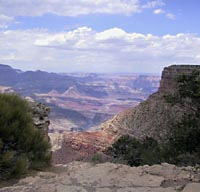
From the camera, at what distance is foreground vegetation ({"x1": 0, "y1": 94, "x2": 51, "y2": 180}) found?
824 centimetres

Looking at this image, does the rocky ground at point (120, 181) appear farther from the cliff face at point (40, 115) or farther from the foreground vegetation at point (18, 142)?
the cliff face at point (40, 115)

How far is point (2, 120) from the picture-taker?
342 inches

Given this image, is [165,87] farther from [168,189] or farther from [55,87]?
[55,87]

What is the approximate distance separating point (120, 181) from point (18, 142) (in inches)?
110

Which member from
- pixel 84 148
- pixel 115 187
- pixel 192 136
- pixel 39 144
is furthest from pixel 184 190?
pixel 84 148

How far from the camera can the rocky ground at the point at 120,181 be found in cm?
657

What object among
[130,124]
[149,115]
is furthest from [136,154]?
[130,124]

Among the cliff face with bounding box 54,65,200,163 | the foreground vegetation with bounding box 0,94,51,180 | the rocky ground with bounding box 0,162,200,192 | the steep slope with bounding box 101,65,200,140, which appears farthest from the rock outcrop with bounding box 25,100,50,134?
the cliff face with bounding box 54,65,200,163

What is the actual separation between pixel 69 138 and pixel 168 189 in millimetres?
48708

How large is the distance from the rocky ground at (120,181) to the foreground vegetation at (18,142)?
62 centimetres

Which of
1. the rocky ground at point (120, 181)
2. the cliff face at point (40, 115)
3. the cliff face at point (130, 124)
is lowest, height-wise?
the cliff face at point (130, 124)

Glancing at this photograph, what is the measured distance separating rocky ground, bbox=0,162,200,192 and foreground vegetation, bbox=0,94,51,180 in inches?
24.6

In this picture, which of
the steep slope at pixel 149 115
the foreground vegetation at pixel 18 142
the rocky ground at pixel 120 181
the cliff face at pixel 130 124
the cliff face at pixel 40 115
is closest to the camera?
the rocky ground at pixel 120 181

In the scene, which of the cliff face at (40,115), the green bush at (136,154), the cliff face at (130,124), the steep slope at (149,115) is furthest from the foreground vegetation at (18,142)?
the cliff face at (130,124)
